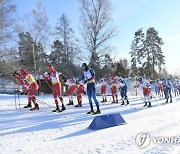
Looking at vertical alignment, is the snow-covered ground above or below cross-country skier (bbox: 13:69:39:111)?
below

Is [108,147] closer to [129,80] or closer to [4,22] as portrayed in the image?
[4,22]

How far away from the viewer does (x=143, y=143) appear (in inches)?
239

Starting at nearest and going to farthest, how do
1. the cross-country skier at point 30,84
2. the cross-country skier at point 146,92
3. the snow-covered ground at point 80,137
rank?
the snow-covered ground at point 80,137, the cross-country skier at point 30,84, the cross-country skier at point 146,92

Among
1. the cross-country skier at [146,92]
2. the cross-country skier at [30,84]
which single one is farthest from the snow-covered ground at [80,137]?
the cross-country skier at [146,92]

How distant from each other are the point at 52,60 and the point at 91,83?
42.0m

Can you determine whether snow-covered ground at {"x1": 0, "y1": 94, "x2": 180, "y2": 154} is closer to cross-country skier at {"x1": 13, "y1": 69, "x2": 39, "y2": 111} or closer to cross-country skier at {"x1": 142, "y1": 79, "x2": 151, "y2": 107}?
cross-country skier at {"x1": 13, "y1": 69, "x2": 39, "y2": 111}

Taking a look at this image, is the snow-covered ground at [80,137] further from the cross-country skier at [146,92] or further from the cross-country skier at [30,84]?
the cross-country skier at [146,92]

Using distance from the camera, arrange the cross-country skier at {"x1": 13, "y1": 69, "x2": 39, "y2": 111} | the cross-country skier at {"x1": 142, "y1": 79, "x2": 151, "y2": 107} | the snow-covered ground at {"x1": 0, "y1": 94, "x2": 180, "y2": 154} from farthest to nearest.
A: 1. the cross-country skier at {"x1": 142, "y1": 79, "x2": 151, "y2": 107}
2. the cross-country skier at {"x1": 13, "y1": 69, "x2": 39, "y2": 111}
3. the snow-covered ground at {"x1": 0, "y1": 94, "x2": 180, "y2": 154}

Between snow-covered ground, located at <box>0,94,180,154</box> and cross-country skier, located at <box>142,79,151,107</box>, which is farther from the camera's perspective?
cross-country skier, located at <box>142,79,151,107</box>

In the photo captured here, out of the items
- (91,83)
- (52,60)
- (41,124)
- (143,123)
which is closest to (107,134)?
(143,123)

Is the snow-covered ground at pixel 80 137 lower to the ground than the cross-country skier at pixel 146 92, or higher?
lower

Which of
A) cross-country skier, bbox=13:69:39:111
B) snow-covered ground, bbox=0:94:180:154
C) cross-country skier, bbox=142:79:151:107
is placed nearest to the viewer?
snow-covered ground, bbox=0:94:180:154

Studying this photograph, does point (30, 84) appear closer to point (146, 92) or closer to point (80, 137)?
point (146, 92)

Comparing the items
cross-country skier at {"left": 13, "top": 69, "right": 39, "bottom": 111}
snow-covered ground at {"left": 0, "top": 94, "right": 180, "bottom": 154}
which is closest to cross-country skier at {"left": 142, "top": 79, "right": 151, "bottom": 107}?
cross-country skier at {"left": 13, "top": 69, "right": 39, "bottom": 111}
